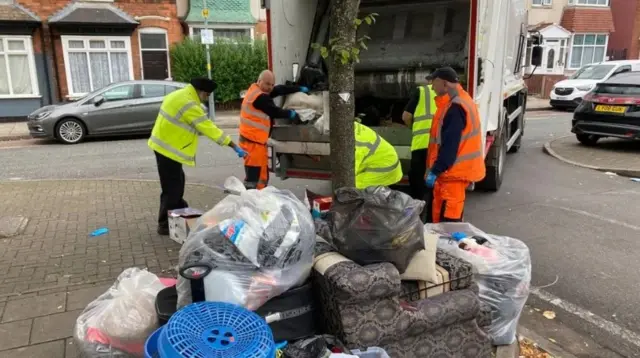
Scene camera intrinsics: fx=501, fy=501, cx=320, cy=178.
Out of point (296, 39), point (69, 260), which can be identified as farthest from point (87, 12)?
point (69, 260)

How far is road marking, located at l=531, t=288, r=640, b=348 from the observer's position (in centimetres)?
313

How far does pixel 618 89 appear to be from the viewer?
927 cm

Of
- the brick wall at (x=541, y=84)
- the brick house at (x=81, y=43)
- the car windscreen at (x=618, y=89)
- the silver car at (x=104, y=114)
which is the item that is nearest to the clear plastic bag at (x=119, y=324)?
the car windscreen at (x=618, y=89)

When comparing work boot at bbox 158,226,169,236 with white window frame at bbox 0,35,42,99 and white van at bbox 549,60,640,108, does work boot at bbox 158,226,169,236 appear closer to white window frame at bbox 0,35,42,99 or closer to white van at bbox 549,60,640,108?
white window frame at bbox 0,35,42,99

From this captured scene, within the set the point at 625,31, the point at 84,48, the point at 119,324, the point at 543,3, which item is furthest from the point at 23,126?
the point at 625,31

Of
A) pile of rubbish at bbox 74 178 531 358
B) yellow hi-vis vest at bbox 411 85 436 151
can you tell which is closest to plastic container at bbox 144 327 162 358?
pile of rubbish at bbox 74 178 531 358

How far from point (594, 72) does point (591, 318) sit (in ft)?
58.2

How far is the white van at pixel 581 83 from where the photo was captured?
57.7ft

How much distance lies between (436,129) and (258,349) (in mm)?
2608

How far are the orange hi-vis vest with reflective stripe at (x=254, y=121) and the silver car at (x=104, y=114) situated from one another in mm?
7420

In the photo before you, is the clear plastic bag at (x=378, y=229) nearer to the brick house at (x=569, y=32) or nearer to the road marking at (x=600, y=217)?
the road marking at (x=600, y=217)

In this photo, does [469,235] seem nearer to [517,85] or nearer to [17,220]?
[17,220]

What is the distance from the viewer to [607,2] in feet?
86.9

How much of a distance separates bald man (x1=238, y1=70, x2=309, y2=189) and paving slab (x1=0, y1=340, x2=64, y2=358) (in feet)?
8.91
